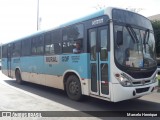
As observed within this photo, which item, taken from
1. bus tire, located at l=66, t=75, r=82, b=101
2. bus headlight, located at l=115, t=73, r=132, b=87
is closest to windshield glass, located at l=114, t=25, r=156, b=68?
bus headlight, located at l=115, t=73, r=132, b=87

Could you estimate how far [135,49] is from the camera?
298 inches

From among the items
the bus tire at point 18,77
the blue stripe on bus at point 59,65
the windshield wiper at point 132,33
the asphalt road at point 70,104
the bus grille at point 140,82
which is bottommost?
the asphalt road at point 70,104

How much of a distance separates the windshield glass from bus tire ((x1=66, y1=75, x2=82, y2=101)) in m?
2.27

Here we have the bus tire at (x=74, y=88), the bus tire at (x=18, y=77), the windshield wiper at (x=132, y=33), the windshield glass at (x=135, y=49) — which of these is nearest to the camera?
the windshield glass at (x=135, y=49)

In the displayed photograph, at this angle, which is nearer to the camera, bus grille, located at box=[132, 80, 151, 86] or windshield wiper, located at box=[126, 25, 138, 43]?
bus grille, located at box=[132, 80, 151, 86]

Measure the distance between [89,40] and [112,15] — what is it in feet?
4.29

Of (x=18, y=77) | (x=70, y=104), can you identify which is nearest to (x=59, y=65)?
(x=70, y=104)

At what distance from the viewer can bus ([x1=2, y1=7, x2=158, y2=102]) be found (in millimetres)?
7074

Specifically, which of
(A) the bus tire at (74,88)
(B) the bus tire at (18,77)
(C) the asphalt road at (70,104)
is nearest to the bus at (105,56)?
(A) the bus tire at (74,88)

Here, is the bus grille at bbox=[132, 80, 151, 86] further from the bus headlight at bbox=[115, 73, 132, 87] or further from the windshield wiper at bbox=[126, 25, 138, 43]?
the windshield wiper at bbox=[126, 25, 138, 43]

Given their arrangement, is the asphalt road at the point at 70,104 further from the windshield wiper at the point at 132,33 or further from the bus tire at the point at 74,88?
the windshield wiper at the point at 132,33

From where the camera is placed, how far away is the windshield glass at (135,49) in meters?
7.18

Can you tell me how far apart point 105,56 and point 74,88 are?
226 cm

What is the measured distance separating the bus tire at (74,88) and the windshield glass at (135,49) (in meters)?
2.27
